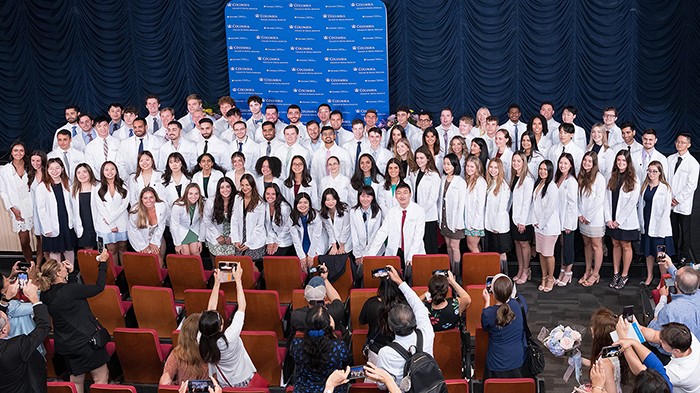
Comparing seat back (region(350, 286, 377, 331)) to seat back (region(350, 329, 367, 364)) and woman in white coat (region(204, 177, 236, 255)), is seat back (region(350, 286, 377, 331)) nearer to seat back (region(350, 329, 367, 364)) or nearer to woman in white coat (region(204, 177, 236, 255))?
seat back (region(350, 329, 367, 364))

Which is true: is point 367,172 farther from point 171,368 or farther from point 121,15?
point 121,15

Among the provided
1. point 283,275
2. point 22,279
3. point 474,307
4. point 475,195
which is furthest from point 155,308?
point 475,195

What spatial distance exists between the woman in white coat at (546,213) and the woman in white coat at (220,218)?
3.46 meters

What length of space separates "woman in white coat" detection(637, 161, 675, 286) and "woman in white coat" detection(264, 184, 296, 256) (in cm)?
408

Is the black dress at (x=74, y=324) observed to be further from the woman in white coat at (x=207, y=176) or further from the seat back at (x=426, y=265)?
the seat back at (x=426, y=265)

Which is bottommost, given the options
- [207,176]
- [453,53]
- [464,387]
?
[464,387]

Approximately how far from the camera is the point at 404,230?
29.7 ft

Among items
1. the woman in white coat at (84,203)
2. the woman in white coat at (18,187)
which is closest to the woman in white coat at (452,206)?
the woman in white coat at (84,203)

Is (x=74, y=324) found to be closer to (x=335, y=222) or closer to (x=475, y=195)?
(x=335, y=222)

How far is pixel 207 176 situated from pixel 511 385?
5.05m

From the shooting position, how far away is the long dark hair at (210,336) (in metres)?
5.95

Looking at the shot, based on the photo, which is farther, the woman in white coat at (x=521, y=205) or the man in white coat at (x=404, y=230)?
the woman in white coat at (x=521, y=205)

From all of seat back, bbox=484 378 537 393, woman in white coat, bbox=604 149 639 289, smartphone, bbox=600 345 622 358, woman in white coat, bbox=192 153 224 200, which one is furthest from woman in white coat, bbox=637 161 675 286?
woman in white coat, bbox=192 153 224 200

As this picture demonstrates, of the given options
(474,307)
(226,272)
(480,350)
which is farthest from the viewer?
(474,307)
